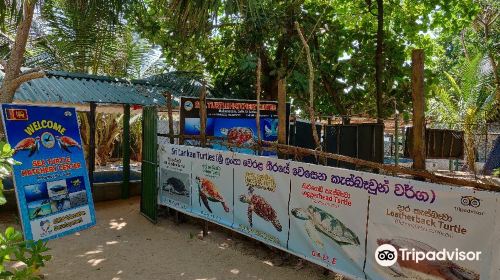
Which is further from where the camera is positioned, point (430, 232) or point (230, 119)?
point (230, 119)

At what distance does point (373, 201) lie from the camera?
4.23m

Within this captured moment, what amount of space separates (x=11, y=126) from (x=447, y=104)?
12.3 metres

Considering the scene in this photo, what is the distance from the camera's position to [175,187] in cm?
766

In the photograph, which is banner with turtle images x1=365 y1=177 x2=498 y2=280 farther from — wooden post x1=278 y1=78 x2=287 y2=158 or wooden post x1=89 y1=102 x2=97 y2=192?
wooden post x1=89 y1=102 x2=97 y2=192

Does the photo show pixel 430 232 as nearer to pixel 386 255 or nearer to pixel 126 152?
pixel 386 255

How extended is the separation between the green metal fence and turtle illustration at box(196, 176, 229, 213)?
4.33 feet

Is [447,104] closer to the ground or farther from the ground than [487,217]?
farther from the ground

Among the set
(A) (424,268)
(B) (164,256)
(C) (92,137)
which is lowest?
(B) (164,256)

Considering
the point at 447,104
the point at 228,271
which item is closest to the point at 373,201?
the point at 228,271

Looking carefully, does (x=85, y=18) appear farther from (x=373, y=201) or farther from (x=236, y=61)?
(x=236, y=61)

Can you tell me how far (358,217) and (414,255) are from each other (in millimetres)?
698

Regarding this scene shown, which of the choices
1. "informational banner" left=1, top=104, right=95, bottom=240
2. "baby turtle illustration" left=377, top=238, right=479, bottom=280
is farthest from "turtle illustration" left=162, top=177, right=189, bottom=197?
"baby turtle illustration" left=377, top=238, right=479, bottom=280

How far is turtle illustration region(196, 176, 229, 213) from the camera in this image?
6574 millimetres

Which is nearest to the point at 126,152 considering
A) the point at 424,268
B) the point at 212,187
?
the point at 212,187
